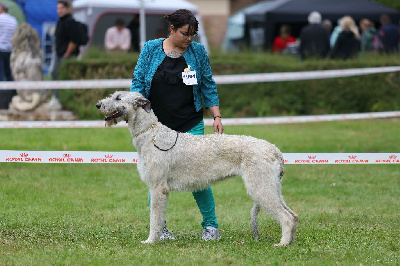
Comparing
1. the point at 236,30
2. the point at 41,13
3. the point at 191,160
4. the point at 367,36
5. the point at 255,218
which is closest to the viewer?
the point at 191,160

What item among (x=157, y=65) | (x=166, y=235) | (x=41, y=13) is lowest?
(x=166, y=235)

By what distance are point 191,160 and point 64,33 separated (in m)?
9.97

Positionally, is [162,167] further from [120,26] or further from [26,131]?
[120,26]

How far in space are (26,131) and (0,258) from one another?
28.3 feet

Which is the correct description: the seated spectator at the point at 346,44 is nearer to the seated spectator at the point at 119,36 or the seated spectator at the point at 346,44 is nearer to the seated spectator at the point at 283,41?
the seated spectator at the point at 283,41

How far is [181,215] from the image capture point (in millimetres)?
8367

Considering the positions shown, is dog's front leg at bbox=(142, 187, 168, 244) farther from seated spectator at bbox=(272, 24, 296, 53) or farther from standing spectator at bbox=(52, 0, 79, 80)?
seated spectator at bbox=(272, 24, 296, 53)

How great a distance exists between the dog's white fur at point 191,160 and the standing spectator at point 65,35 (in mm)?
9632

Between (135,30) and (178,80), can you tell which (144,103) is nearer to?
(178,80)

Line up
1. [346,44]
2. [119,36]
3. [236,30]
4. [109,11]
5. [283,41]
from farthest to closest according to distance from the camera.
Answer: [236,30] < [283,41] < [109,11] < [119,36] < [346,44]

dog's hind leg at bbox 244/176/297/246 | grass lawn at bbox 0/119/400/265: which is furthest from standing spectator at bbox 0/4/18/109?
dog's hind leg at bbox 244/176/297/246

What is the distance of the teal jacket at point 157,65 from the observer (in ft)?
22.1

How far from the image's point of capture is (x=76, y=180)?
10.1 meters

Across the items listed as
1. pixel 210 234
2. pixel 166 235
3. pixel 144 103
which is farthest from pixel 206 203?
pixel 144 103
